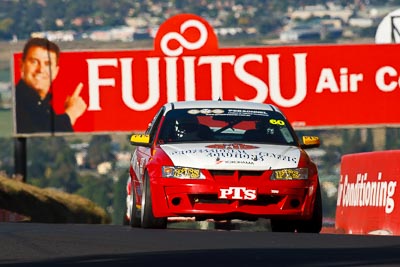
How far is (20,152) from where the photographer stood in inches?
1641

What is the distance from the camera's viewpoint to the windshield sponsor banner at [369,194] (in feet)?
73.4

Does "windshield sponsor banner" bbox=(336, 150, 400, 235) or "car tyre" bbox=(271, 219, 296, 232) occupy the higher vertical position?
"car tyre" bbox=(271, 219, 296, 232)

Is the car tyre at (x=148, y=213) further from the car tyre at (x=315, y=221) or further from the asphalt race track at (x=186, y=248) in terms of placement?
the car tyre at (x=315, y=221)

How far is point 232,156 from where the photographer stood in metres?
17.4

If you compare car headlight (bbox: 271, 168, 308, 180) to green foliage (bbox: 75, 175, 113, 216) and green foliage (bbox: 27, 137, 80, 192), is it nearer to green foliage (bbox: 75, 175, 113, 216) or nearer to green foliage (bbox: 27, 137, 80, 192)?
green foliage (bbox: 75, 175, 113, 216)

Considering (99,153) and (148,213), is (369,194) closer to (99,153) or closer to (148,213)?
(148,213)

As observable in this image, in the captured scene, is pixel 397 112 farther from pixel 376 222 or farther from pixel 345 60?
pixel 376 222

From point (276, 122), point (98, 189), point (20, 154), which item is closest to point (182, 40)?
point (20, 154)

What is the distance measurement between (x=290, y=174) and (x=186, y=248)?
3125 mm

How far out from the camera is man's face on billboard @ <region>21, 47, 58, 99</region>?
41125 mm

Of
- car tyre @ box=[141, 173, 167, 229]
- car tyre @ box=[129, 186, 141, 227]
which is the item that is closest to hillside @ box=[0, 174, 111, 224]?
car tyre @ box=[129, 186, 141, 227]

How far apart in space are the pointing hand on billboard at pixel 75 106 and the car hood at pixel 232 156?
23216mm

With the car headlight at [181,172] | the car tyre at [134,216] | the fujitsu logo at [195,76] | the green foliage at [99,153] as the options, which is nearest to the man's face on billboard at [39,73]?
the fujitsu logo at [195,76]

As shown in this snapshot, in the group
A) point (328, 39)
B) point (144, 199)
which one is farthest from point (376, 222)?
point (328, 39)
